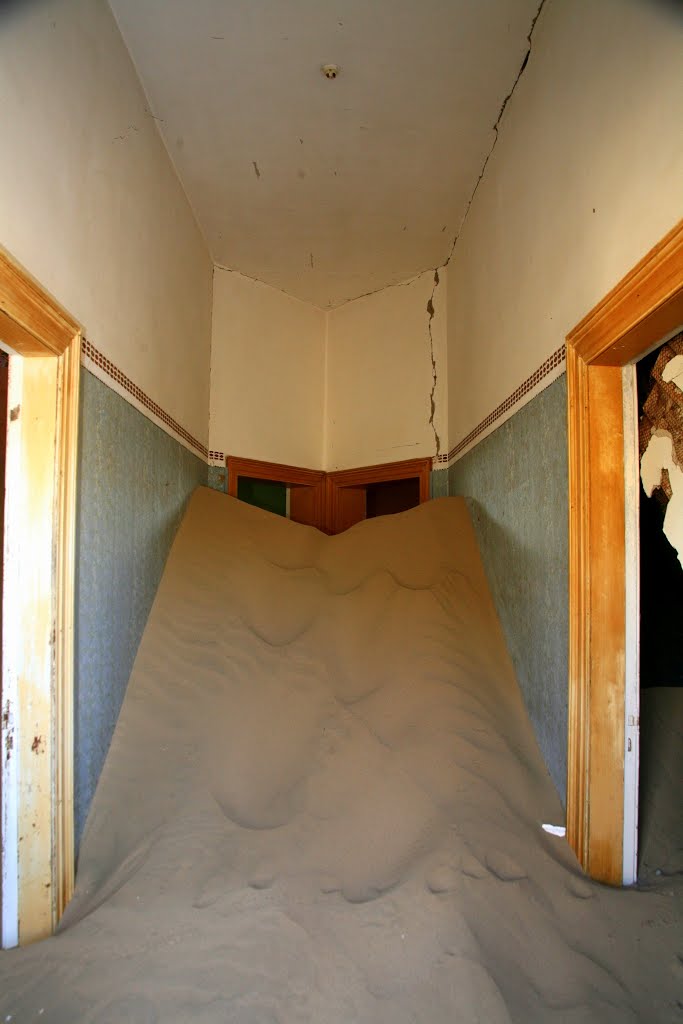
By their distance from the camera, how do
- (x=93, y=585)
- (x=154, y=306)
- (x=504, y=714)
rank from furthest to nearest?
1. (x=154, y=306)
2. (x=504, y=714)
3. (x=93, y=585)

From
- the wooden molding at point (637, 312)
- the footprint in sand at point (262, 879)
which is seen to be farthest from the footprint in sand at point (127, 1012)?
the wooden molding at point (637, 312)

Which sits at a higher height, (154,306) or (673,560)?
(154,306)

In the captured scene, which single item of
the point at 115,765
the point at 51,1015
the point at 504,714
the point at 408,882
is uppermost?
the point at 504,714

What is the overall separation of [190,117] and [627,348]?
2.62 metres

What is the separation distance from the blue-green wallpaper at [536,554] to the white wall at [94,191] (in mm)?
1824

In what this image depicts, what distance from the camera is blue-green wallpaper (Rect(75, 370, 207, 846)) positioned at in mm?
2029

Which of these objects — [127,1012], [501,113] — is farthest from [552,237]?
[127,1012]

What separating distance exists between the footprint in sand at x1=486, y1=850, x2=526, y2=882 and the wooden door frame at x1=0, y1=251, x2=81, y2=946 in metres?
1.36

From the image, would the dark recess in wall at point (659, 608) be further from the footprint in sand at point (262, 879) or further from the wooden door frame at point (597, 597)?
the footprint in sand at point (262, 879)

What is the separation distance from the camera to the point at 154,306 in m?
2.98

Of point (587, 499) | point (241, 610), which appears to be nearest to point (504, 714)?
point (587, 499)

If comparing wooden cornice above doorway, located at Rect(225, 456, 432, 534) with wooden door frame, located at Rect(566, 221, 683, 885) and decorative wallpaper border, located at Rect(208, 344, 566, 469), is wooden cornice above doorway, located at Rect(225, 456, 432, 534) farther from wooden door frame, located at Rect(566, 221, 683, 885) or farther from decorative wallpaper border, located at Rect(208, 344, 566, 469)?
wooden door frame, located at Rect(566, 221, 683, 885)

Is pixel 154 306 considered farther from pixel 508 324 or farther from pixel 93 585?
pixel 508 324

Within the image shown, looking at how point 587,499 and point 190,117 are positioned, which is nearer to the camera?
point 587,499
